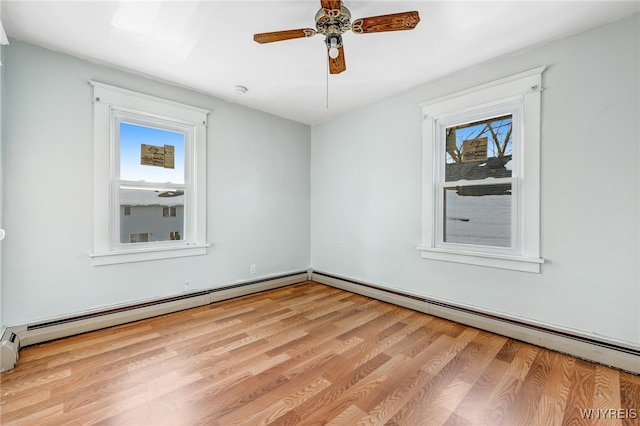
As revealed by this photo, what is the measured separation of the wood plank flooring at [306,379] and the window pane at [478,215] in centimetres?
88

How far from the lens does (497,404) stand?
1595 millimetres

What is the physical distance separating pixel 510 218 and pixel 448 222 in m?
0.57

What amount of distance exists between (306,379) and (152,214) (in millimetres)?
2345

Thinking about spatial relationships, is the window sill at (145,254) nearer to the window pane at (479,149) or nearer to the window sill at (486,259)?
the window sill at (486,259)

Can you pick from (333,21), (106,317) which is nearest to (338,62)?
(333,21)

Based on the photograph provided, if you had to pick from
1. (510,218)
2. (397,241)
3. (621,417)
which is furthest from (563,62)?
(621,417)

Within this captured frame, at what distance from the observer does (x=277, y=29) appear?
6.97 feet

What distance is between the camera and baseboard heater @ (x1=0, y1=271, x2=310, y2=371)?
6.63 feet

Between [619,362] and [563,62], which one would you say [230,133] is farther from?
[619,362]

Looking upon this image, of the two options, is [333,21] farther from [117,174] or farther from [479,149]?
[117,174]

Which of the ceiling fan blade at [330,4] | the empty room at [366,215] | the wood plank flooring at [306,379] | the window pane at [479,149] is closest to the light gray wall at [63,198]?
the empty room at [366,215]

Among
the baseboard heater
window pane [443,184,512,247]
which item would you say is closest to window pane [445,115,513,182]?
window pane [443,184,512,247]

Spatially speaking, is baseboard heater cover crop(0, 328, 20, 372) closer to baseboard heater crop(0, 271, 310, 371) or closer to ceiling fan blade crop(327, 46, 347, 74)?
baseboard heater crop(0, 271, 310, 371)

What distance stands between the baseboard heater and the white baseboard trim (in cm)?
178
